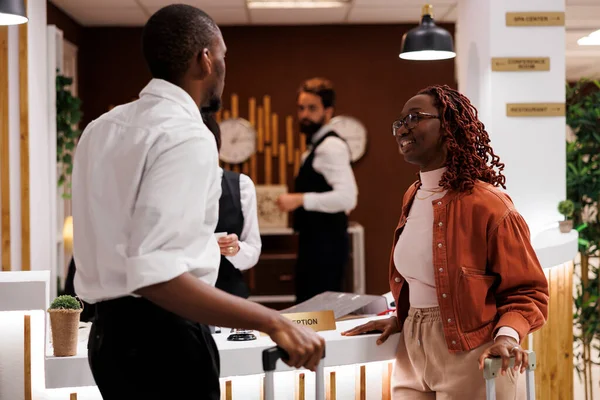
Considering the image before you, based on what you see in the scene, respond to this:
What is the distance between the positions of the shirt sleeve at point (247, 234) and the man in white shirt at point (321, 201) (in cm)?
180

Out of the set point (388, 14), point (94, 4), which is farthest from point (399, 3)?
point (94, 4)

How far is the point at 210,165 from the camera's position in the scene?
1303 mm

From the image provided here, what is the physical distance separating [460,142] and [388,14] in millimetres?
5114

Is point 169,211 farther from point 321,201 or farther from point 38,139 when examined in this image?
point 38,139

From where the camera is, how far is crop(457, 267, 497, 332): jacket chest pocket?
192 centimetres

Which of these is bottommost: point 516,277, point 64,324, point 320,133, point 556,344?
point 556,344

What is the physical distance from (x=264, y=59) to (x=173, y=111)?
6.20m

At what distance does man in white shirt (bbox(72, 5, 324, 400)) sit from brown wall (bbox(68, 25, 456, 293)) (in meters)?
6.04

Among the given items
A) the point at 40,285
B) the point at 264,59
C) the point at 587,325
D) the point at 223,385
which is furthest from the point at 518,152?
the point at 264,59

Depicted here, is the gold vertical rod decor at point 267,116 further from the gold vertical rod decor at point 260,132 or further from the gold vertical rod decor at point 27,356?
the gold vertical rod decor at point 27,356

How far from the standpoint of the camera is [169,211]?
1.24 m

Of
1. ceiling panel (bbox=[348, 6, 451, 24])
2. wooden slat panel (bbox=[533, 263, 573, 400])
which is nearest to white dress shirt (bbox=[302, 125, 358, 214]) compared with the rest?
wooden slat panel (bbox=[533, 263, 573, 400])

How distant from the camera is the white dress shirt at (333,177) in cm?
493

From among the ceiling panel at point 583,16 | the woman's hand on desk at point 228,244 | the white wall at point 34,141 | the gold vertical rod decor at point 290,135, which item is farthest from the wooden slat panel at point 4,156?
the ceiling panel at point 583,16
